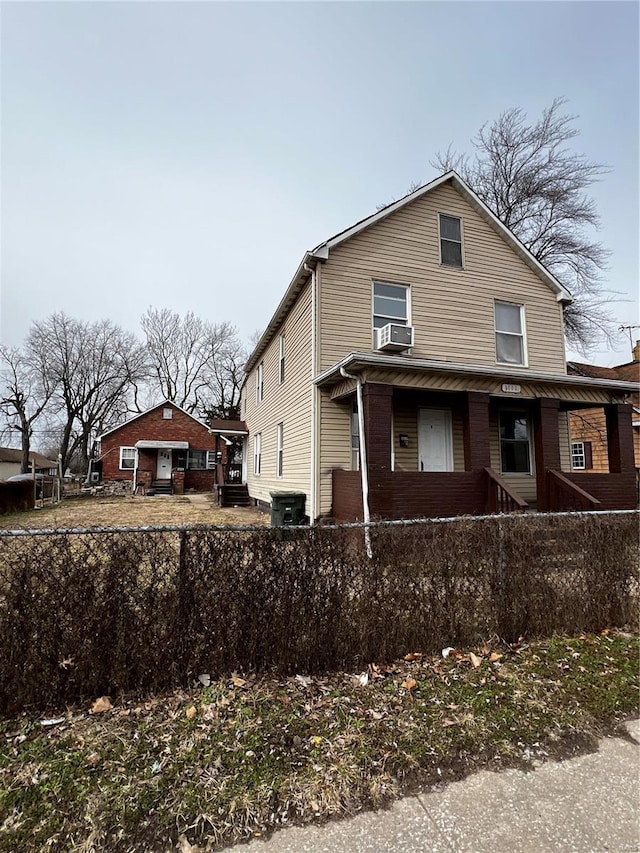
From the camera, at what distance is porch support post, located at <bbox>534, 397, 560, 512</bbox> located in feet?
30.0

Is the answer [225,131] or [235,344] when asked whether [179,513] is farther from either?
[235,344]

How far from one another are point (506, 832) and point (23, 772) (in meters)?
2.46

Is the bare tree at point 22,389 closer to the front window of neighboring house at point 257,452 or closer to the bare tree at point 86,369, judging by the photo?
the bare tree at point 86,369

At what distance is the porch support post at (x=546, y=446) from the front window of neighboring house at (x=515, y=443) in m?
1.46

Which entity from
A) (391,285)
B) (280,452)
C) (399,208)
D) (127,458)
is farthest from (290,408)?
(127,458)

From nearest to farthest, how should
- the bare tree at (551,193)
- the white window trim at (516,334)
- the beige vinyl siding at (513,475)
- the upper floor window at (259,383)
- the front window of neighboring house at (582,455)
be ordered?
1. the beige vinyl siding at (513,475)
2. the white window trim at (516,334)
3. the upper floor window at (259,383)
4. the bare tree at (551,193)
5. the front window of neighboring house at (582,455)

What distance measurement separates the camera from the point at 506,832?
1.92 meters

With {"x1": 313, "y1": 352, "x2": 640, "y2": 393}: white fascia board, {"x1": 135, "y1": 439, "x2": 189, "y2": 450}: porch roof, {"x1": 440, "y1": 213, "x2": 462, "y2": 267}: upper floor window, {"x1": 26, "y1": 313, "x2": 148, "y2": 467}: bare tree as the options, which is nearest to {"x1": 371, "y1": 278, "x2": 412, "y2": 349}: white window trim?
{"x1": 440, "y1": 213, "x2": 462, "y2": 267}: upper floor window

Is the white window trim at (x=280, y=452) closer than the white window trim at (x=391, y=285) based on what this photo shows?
No

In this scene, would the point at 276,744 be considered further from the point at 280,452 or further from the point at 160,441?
the point at 160,441

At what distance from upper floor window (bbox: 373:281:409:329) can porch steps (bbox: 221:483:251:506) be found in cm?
1036

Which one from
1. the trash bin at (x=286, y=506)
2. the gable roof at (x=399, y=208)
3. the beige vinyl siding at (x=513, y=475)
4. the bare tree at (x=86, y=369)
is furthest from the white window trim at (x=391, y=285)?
the bare tree at (x=86, y=369)

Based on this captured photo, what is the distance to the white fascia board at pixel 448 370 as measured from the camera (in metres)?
7.38

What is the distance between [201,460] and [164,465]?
90.6 inches
